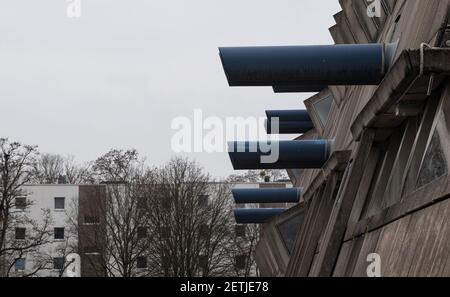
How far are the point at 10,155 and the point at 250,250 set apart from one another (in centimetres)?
2116

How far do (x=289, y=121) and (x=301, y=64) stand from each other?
82.4 ft

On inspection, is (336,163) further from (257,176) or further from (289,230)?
(257,176)

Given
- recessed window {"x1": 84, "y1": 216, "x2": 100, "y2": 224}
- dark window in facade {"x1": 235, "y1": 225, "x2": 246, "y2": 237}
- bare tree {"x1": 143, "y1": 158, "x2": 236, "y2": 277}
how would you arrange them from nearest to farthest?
bare tree {"x1": 143, "y1": 158, "x2": 236, "y2": 277}
recessed window {"x1": 84, "y1": 216, "x2": 100, "y2": 224}
dark window in facade {"x1": 235, "y1": 225, "x2": 246, "y2": 237}

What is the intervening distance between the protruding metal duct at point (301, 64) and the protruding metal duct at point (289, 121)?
928 inches

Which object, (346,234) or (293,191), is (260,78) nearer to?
(346,234)

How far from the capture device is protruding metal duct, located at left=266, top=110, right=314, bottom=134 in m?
34.6

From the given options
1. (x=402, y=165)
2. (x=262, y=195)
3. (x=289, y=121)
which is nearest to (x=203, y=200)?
(x=289, y=121)

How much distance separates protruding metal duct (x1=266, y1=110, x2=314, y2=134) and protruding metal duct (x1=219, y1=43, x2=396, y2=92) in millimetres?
23583

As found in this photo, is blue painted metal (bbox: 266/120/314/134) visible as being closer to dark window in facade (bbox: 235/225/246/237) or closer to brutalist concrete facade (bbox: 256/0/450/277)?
brutalist concrete facade (bbox: 256/0/450/277)

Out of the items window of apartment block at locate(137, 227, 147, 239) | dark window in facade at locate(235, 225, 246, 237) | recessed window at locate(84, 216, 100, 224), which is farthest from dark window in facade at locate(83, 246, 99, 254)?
dark window in facade at locate(235, 225, 246, 237)

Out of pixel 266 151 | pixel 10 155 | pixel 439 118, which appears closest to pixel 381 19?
pixel 266 151

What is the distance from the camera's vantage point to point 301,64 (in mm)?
10406

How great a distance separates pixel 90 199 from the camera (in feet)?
180
